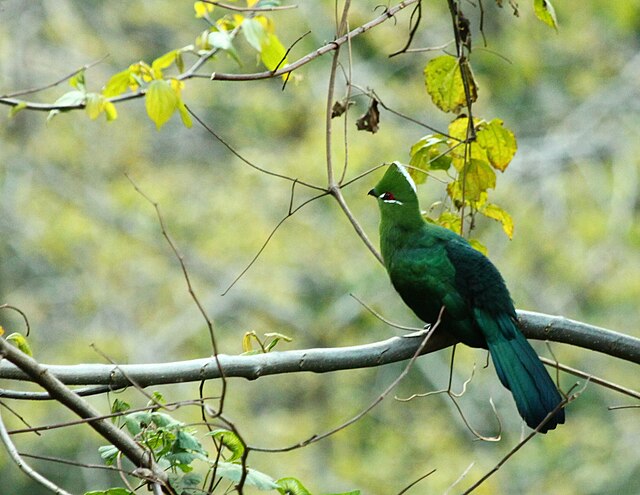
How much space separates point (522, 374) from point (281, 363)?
592mm

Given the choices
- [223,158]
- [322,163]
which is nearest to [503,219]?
[322,163]

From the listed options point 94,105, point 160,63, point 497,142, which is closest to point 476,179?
point 497,142

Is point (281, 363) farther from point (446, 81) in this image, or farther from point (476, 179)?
point (446, 81)

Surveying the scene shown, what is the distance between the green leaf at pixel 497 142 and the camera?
85.8 inches

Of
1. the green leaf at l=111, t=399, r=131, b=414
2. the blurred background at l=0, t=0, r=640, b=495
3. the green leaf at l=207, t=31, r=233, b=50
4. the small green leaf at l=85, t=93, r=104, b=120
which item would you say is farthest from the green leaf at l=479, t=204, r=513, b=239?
the blurred background at l=0, t=0, r=640, b=495

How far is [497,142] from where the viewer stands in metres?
2.19

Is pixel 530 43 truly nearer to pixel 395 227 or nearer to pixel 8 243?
pixel 8 243

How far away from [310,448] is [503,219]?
575 centimetres

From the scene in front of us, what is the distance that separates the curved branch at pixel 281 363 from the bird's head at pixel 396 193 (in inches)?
17.4

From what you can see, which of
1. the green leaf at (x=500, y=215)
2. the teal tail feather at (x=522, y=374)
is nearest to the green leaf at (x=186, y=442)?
the teal tail feather at (x=522, y=374)

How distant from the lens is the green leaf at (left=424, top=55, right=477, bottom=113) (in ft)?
7.30

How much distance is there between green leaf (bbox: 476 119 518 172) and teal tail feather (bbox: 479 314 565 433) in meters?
0.37

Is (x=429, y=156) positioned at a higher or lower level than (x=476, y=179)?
higher

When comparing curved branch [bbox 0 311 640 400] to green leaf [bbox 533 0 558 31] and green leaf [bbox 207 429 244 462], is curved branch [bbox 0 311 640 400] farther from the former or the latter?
green leaf [bbox 533 0 558 31]
